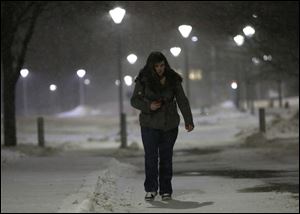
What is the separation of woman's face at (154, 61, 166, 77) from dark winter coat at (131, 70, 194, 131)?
0.15 feet

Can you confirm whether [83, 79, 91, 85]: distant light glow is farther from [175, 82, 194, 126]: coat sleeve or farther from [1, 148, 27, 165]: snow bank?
[175, 82, 194, 126]: coat sleeve

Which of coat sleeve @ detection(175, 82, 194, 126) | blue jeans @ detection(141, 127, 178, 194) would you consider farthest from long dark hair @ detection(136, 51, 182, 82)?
blue jeans @ detection(141, 127, 178, 194)

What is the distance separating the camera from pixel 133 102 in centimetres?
738

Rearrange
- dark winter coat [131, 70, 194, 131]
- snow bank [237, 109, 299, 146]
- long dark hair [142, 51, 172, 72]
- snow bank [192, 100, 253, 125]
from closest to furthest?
long dark hair [142, 51, 172, 72], dark winter coat [131, 70, 194, 131], snow bank [237, 109, 299, 146], snow bank [192, 100, 253, 125]

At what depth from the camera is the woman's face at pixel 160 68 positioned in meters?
A: 7.25

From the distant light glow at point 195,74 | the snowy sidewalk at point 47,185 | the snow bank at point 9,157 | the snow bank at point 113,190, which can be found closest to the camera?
the snowy sidewalk at point 47,185

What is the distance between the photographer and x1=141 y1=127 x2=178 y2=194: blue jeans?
7605mm

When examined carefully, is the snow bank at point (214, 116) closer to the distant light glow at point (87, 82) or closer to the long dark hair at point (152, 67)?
the long dark hair at point (152, 67)

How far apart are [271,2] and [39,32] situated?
12226 mm

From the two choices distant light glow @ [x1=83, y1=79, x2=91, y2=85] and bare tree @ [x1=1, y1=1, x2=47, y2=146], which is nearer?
bare tree @ [x1=1, y1=1, x2=47, y2=146]

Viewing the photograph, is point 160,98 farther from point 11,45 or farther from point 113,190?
point 11,45

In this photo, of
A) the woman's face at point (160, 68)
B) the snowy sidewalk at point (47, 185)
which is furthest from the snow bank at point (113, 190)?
the woman's face at point (160, 68)

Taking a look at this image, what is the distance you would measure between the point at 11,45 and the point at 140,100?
52.7 ft

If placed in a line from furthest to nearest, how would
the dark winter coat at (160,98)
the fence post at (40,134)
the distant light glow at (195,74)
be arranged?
1. the distant light glow at (195,74)
2. the fence post at (40,134)
3. the dark winter coat at (160,98)
